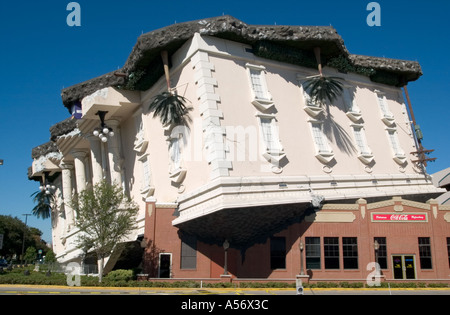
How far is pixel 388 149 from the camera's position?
39.4 m

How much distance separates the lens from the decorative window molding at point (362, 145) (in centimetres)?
3641

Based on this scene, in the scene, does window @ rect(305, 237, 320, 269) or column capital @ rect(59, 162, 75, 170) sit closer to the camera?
window @ rect(305, 237, 320, 269)

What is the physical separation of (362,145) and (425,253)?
10108 mm

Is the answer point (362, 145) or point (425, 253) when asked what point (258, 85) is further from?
point (425, 253)

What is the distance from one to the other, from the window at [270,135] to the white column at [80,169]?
2630cm

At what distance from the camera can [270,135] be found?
103 ft

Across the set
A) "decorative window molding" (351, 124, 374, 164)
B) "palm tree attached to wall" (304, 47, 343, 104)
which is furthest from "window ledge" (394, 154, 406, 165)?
"palm tree attached to wall" (304, 47, 343, 104)

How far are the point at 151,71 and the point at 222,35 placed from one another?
6.99 m

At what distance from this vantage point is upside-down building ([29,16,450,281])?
2916 cm

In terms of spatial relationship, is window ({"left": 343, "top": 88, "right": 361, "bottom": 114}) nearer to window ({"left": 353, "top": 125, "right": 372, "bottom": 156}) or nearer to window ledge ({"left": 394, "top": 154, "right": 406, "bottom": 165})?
window ({"left": 353, "top": 125, "right": 372, "bottom": 156})

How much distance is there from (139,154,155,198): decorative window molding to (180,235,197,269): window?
733 cm

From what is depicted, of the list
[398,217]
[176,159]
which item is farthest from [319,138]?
[176,159]
